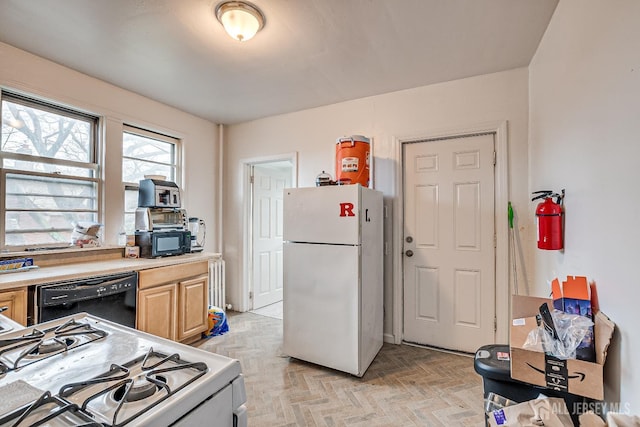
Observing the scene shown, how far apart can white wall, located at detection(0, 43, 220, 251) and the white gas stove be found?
2.38 meters

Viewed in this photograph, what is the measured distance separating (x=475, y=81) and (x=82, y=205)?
12.6 feet

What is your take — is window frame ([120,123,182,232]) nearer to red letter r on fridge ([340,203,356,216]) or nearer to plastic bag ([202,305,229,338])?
plastic bag ([202,305,229,338])

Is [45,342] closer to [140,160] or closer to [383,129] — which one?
[140,160]

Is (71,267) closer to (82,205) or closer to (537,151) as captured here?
(82,205)

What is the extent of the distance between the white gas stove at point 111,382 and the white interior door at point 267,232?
322 cm

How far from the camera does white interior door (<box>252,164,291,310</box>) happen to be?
13.9 feet

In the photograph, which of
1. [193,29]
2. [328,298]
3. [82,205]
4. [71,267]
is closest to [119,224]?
[82,205]

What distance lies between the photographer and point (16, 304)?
1.88m

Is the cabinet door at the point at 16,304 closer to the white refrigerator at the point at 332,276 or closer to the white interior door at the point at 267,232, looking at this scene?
the white refrigerator at the point at 332,276

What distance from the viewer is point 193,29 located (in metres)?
2.10

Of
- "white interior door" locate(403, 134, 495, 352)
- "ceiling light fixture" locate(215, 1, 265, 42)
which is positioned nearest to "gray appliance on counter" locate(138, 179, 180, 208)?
"ceiling light fixture" locate(215, 1, 265, 42)

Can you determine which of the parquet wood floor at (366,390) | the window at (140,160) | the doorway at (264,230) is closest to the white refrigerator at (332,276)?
the parquet wood floor at (366,390)

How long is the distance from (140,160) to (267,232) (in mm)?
1840

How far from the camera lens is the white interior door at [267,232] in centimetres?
423
